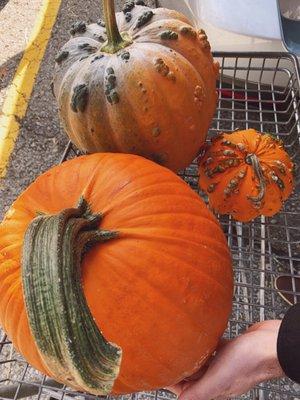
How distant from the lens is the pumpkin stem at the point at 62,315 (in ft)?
2.77

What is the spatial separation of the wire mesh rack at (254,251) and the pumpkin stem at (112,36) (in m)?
0.40

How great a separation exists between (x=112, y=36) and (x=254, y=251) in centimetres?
77

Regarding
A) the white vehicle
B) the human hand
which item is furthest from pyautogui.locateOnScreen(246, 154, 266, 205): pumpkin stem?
the white vehicle

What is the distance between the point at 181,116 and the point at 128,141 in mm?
149

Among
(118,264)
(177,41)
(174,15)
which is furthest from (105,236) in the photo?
(174,15)

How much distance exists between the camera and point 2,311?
107cm

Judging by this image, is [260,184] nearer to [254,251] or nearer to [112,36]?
[254,251]

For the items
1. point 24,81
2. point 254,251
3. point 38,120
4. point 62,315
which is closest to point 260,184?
point 254,251

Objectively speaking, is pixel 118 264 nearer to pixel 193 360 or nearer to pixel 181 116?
pixel 193 360

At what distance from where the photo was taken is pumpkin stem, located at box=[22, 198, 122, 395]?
0.85 metres

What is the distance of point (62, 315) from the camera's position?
2.77ft

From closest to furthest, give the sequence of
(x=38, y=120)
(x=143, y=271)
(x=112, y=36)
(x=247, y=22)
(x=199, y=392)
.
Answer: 1. (x=143, y=271)
2. (x=199, y=392)
3. (x=112, y=36)
4. (x=247, y=22)
5. (x=38, y=120)

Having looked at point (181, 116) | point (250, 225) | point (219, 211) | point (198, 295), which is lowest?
point (250, 225)

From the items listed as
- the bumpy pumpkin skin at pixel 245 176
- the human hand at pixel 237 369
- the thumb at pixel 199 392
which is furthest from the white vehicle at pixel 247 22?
the thumb at pixel 199 392
